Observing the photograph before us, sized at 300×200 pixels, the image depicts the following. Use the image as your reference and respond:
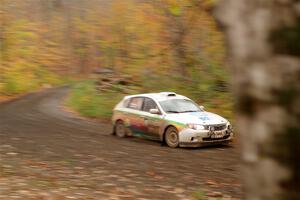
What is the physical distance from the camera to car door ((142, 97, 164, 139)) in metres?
14.3

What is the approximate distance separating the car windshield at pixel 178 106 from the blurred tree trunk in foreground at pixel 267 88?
484 inches

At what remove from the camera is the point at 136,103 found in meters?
15.4

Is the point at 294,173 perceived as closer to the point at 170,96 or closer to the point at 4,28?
the point at 170,96

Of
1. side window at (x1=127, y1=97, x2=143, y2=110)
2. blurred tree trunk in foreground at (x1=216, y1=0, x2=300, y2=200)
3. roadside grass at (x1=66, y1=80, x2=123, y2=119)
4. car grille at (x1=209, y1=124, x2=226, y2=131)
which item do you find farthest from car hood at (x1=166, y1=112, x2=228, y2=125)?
blurred tree trunk in foreground at (x1=216, y1=0, x2=300, y2=200)

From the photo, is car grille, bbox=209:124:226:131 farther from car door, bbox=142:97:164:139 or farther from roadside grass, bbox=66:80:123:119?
roadside grass, bbox=66:80:123:119

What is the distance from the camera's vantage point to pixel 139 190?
7.87 meters

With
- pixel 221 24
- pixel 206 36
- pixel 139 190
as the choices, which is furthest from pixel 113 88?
pixel 221 24

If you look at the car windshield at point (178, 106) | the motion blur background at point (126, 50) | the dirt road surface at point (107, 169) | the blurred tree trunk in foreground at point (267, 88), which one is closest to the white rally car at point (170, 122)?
the car windshield at point (178, 106)

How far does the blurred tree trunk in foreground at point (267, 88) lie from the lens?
1940mm

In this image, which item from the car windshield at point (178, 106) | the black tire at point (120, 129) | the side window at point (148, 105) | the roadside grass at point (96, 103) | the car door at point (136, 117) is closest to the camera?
the car windshield at point (178, 106)

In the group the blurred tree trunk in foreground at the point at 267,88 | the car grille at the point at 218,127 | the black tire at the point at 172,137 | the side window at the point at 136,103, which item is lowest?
the black tire at the point at 172,137

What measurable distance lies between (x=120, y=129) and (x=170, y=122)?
104 inches

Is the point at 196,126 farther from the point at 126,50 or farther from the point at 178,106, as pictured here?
the point at 126,50

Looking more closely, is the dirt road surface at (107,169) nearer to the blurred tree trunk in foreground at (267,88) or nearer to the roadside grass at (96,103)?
the blurred tree trunk in foreground at (267,88)
